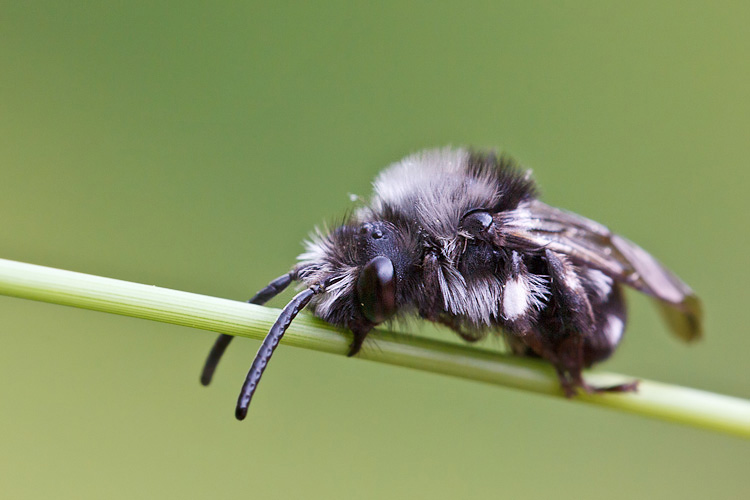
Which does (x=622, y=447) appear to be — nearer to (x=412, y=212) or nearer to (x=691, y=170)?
(x=691, y=170)

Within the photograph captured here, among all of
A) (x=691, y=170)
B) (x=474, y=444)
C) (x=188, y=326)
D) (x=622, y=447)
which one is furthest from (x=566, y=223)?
(x=691, y=170)

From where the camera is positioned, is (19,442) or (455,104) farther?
(455,104)

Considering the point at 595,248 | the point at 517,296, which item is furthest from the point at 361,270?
the point at 595,248

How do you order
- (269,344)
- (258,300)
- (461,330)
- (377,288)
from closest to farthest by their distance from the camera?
(269,344) → (377,288) → (258,300) → (461,330)

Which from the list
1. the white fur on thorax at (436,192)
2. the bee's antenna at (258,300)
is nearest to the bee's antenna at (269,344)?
the bee's antenna at (258,300)

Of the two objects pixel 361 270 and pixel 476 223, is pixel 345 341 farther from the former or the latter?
pixel 476 223

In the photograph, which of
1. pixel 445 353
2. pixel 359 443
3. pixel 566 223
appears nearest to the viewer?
pixel 445 353
